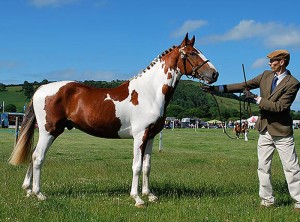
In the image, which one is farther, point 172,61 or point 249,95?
point 172,61

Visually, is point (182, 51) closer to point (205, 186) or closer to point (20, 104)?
point (205, 186)

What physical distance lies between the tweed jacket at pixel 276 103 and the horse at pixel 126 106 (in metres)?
0.98

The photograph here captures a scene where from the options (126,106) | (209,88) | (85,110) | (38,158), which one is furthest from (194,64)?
(38,158)

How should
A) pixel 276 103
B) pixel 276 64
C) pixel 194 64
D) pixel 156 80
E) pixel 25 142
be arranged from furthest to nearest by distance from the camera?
1. pixel 25 142
2. pixel 156 80
3. pixel 194 64
4. pixel 276 64
5. pixel 276 103

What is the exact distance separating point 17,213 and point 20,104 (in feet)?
493

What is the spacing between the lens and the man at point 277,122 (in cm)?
733

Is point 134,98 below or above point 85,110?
above

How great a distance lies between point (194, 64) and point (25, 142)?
154 inches

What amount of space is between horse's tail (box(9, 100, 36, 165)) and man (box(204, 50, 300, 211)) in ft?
14.9

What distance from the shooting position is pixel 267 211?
7.27 metres

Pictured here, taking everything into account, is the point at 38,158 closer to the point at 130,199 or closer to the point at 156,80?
the point at 130,199

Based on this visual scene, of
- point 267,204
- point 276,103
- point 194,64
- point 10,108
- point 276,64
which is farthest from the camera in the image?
point 10,108

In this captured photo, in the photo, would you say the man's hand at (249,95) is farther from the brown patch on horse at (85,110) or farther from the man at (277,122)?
the brown patch on horse at (85,110)

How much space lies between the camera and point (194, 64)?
8.30 m
